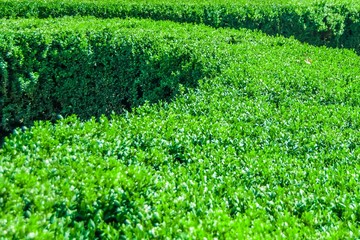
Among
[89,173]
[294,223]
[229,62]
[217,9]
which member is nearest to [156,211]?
[89,173]

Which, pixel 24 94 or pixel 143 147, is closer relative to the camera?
pixel 143 147

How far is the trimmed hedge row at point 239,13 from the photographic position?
12086 mm

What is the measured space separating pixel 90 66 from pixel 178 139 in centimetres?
474

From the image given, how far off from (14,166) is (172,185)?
1.52 meters

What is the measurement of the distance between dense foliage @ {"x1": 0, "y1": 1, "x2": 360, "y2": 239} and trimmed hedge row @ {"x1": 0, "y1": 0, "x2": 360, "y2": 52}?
2507mm

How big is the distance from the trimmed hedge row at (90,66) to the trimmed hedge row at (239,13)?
2.45 m

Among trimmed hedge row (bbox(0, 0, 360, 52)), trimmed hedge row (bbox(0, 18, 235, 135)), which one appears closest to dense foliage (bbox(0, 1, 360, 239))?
trimmed hedge row (bbox(0, 18, 235, 135))

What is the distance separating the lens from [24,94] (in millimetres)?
9086

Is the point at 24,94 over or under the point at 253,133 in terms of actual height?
under

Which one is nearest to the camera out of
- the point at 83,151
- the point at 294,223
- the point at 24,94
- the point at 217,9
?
the point at 294,223

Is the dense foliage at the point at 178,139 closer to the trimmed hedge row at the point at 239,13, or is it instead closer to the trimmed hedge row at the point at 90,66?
the trimmed hedge row at the point at 90,66

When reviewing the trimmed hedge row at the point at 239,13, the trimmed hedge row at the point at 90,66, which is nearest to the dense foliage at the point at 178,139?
the trimmed hedge row at the point at 90,66

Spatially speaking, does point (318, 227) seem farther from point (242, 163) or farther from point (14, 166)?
point (14, 166)

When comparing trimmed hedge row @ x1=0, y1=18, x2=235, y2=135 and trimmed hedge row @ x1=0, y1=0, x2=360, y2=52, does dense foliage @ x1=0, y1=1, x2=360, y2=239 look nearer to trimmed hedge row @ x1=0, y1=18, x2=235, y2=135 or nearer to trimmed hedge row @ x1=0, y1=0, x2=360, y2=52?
trimmed hedge row @ x1=0, y1=18, x2=235, y2=135
